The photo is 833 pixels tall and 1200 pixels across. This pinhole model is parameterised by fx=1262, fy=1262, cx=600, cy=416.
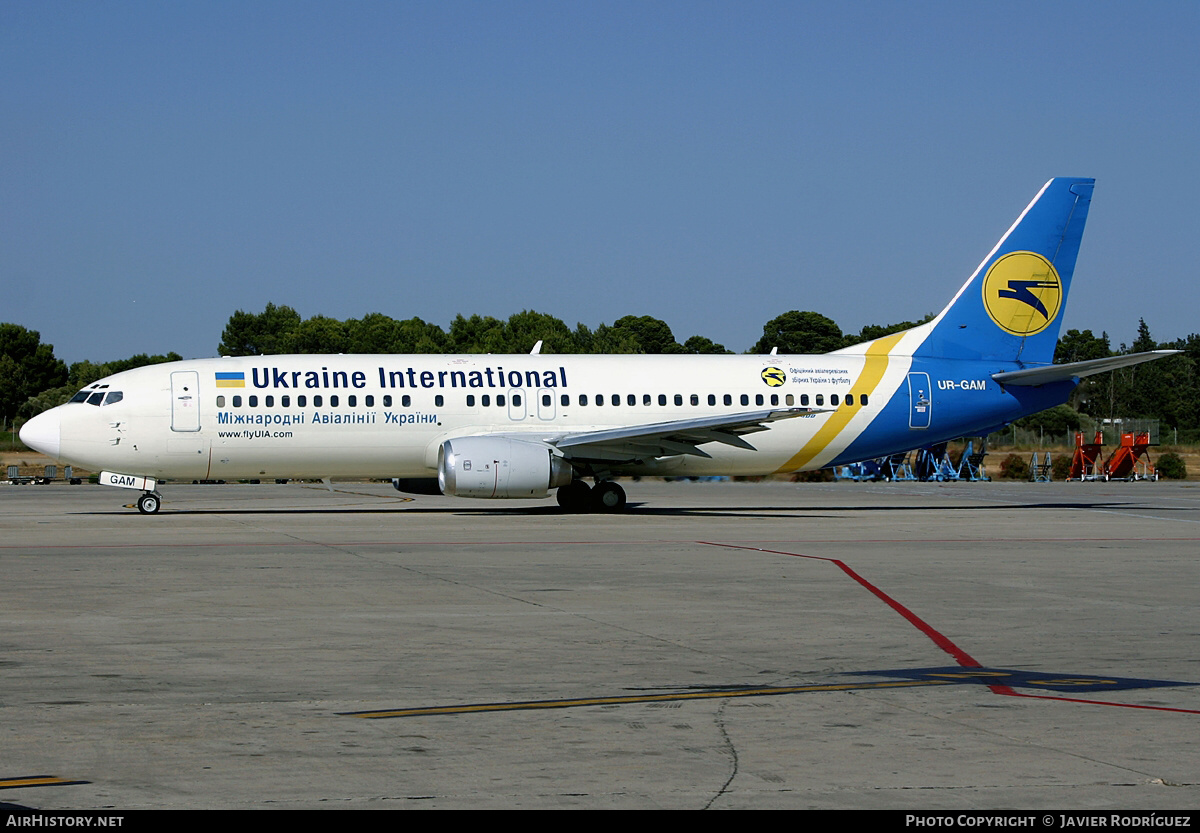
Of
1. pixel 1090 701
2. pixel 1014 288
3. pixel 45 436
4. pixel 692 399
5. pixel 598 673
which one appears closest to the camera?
pixel 1090 701

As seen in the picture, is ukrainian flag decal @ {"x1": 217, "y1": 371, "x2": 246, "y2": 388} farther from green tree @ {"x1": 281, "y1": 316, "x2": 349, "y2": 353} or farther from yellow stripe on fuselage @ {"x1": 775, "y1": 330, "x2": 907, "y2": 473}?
green tree @ {"x1": 281, "y1": 316, "x2": 349, "y2": 353}

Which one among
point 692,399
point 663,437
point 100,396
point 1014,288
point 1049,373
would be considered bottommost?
point 663,437

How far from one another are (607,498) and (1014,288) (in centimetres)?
1178

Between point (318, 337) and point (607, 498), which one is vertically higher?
point (318, 337)

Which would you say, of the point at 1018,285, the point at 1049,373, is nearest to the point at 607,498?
the point at 1049,373

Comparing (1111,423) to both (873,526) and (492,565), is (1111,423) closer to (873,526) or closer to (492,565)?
(873,526)

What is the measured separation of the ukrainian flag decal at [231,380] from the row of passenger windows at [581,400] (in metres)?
0.30

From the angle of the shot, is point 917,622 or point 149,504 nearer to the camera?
point 917,622

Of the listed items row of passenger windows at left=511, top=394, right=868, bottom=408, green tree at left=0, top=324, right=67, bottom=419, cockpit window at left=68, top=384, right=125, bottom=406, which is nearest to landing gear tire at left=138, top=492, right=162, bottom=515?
cockpit window at left=68, top=384, right=125, bottom=406

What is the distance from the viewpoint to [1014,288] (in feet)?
104

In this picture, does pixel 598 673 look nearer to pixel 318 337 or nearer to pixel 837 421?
pixel 837 421

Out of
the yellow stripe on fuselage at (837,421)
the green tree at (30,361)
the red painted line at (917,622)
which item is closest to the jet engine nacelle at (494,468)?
the yellow stripe on fuselage at (837,421)

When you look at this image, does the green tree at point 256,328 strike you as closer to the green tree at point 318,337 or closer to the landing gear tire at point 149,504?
the green tree at point 318,337

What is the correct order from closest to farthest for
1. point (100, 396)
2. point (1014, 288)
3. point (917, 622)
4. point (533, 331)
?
1. point (917, 622)
2. point (100, 396)
3. point (1014, 288)
4. point (533, 331)
